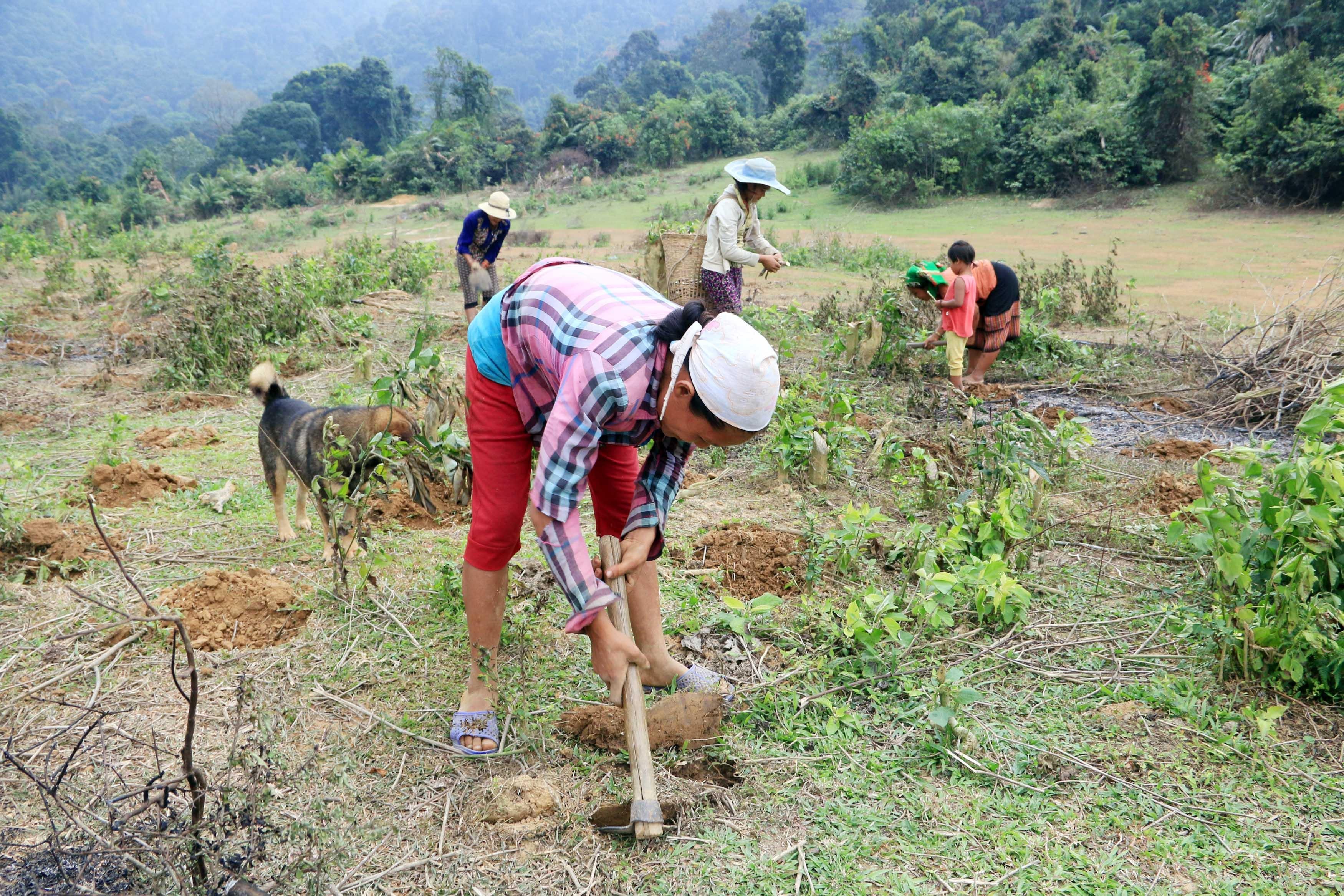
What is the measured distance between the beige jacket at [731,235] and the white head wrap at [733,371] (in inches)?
152

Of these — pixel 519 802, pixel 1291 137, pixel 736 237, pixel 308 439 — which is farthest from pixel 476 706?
pixel 1291 137

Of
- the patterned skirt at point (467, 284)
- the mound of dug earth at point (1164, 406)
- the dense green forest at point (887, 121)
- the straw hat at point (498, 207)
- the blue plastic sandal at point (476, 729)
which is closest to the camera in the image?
the blue plastic sandal at point (476, 729)

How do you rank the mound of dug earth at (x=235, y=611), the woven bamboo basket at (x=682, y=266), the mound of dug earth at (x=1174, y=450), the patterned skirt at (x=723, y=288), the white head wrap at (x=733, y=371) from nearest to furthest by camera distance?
the white head wrap at (x=733, y=371) < the mound of dug earth at (x=235, y=611) < the mound of dug earth at (x=1174, y=450) < the patterned skirt at (x=723, y=288) < the woven bamboo basket at (x=682, y=266)

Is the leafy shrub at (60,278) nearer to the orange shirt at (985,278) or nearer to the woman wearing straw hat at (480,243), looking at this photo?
the woman wearing straw hat at (480,243)

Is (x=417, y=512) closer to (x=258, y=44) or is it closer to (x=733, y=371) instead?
(x=733, y=371)

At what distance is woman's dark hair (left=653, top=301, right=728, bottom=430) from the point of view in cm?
194

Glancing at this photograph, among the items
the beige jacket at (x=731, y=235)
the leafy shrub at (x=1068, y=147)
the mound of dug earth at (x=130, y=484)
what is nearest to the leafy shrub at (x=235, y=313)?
the mound of dug earth at (x=130, y=484)

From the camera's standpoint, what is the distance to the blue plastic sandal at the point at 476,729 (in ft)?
8.51

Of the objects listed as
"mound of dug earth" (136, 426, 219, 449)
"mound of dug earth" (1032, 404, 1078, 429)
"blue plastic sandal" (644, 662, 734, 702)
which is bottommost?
"blue plastic sandal" (644, 662, 734, 702)

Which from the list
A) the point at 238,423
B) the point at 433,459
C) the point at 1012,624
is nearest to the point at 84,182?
the point at 238,423

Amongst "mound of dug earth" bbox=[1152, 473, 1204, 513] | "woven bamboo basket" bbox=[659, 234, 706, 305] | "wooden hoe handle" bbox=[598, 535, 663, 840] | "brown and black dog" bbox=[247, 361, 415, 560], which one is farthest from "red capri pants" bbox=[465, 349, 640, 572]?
"woven bamboo basket" bbox=[659, 234, 706, 305]

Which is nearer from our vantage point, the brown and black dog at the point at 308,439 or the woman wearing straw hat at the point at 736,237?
the brown and black dog at the point at 308,439

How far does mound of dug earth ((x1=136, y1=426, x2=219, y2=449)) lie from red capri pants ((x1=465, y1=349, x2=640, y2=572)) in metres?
3.68

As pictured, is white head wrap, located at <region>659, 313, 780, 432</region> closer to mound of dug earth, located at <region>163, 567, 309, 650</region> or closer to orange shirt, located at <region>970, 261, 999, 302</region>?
mound of dug earth, located at <region>163, 567, 309, 650</region>
